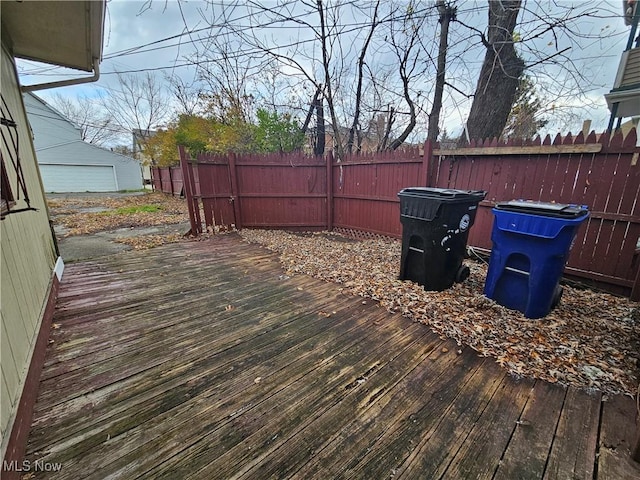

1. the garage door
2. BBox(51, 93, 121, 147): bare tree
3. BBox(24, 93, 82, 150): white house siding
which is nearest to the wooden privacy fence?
the garage door

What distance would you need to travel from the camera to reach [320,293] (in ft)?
10.6

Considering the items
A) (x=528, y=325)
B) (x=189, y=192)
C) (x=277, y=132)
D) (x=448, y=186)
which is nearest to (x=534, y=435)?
(x=528, y=325)

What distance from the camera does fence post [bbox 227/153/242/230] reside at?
6.02 m

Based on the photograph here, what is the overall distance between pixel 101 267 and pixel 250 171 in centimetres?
342

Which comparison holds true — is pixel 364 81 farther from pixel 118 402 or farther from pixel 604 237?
pixel 118 402

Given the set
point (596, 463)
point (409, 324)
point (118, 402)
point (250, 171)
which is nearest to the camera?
point (596, 463)

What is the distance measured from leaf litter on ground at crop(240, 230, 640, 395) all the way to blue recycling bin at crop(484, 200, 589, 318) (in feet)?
0.57

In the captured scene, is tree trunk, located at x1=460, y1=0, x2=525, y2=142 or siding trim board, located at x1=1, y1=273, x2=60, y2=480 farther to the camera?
tree trunk, located at x1=460, y1=0, x2=525, y2=142

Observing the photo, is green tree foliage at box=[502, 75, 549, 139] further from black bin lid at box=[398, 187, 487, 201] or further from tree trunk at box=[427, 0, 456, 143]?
black bin lid at box=[398, 187, 487, 201]

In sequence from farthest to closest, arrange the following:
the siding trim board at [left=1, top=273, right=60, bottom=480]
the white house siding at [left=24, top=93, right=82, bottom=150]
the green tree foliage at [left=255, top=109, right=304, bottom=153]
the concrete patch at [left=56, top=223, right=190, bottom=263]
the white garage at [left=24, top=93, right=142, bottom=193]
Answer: the white garage at [left=24, top=93, right=142, bottom=193], the white house siding at [left=24, top=93, right=82, bottom=150], the green tree foliage at [left=255, top=109, right=304, bottom=153], the concrete patch at [left=56, top=223, right=190, bottom=263], the siding trim board at [left=1, top=273, right=60, bottom=480]

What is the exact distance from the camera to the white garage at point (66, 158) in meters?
16.3

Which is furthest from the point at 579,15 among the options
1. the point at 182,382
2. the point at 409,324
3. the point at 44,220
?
the point at 44,220

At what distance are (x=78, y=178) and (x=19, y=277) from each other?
2109cm

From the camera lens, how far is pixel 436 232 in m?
3.04
